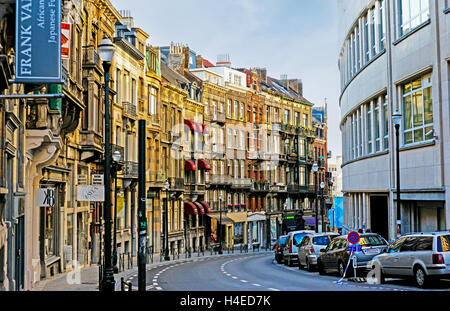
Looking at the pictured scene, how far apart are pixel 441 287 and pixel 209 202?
51.0 metres

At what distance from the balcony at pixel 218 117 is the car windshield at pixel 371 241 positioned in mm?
45845

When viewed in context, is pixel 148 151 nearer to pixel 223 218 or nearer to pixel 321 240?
pixel 223 218

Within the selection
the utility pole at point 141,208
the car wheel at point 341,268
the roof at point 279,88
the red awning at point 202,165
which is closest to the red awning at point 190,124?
the red awning at point 202,165

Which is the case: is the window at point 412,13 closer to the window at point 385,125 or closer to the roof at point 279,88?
the window at point 385,125

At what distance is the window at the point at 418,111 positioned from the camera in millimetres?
26922

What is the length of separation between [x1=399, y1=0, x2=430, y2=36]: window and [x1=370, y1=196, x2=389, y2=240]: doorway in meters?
11.3

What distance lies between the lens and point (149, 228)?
53.2 meters

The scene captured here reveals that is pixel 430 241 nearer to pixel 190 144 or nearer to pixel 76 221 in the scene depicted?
pixel 76 221

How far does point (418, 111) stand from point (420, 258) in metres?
10.6

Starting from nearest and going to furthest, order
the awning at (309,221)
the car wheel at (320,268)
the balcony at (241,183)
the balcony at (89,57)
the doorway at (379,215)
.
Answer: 1. the car wheel at (320,268)
2. the balcony at (89,57)
3. the doorway at (379,215)
4. the balcony at (241,183)
5. the awning at (309,221)

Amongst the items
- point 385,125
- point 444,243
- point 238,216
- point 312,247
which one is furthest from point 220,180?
point 444,243

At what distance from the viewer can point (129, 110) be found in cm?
4756

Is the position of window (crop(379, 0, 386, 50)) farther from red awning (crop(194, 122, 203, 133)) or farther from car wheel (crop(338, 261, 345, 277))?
red awning (crop(194, 122, 203, 133))
